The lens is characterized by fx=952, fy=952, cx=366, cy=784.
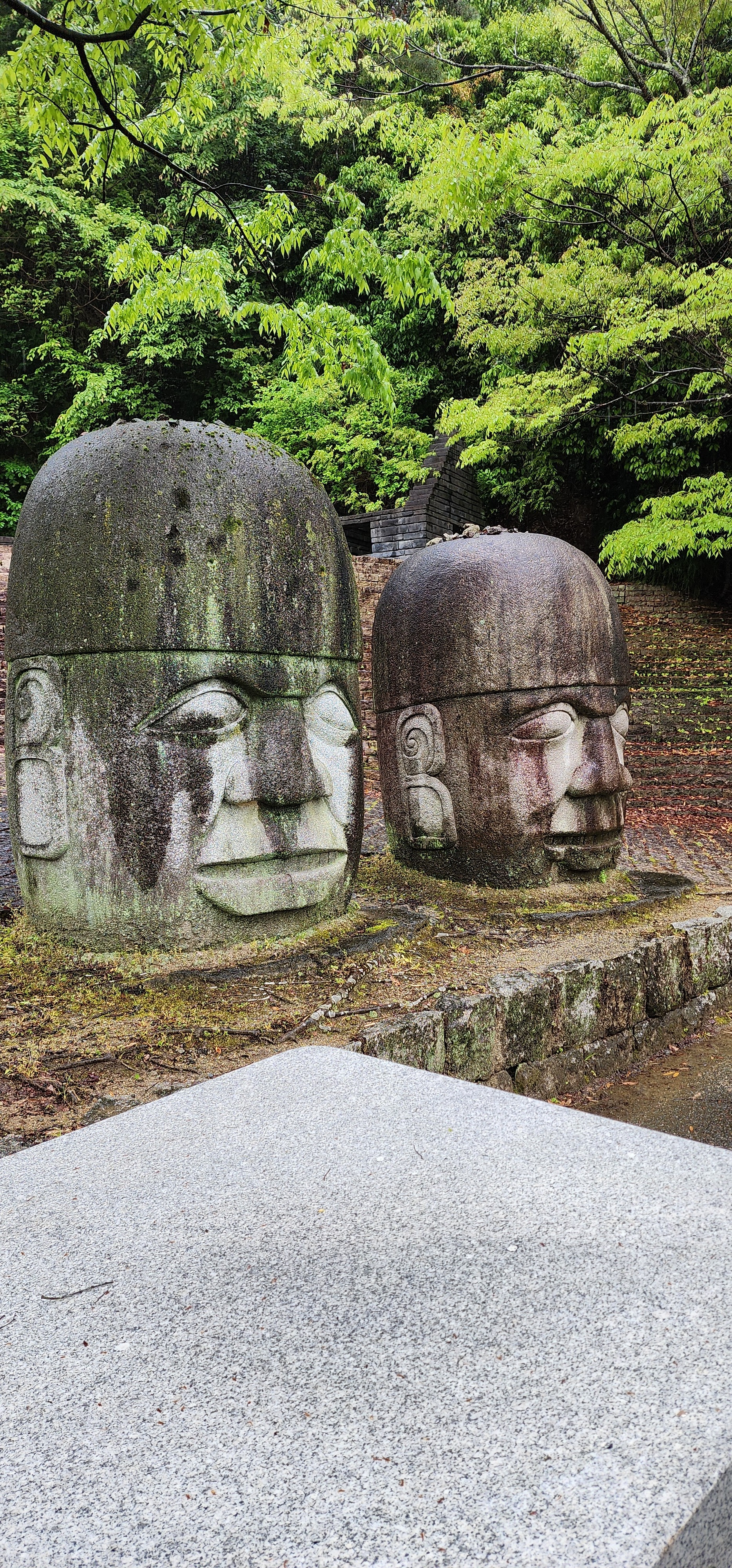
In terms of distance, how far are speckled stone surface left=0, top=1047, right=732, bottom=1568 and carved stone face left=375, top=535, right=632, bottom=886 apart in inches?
123

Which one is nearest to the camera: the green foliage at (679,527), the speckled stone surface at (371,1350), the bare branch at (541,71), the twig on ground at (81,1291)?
the speckled stone surface at (371,1350)

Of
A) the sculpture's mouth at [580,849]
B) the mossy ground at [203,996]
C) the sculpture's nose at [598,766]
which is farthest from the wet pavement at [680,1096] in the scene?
the sculpture's nose at [598,766]

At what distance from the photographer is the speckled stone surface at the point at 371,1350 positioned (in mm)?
807

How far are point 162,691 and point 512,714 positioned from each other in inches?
77.1

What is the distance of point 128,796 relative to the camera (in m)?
3.44

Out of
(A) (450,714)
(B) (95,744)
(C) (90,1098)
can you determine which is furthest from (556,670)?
(C) (90,1098)

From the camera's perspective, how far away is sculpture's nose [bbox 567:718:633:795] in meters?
4.75

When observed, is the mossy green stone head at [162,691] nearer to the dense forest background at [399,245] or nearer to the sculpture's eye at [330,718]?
Result: the sculpture's eye at [330,718]

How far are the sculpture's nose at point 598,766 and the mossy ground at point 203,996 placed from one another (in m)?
0.60

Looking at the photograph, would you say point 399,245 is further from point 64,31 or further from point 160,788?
point 160,788

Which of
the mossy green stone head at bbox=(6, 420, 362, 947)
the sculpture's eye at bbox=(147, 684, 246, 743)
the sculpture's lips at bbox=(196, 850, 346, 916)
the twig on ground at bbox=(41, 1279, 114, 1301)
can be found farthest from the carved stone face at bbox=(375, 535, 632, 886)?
the twig on ground at bbox=(41, 1279, 114, 1301)

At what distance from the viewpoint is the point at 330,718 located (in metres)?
3.90

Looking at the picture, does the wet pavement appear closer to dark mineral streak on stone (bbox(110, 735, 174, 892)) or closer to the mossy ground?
the mossy ground

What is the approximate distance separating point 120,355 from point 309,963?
15.2 metres
